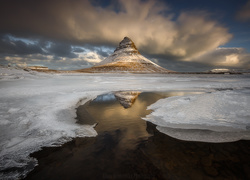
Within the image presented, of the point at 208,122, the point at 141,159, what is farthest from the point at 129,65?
the point at 141,159

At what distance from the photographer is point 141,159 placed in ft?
10.4

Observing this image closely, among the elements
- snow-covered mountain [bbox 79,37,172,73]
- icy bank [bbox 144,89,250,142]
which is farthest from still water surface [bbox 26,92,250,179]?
snow-covered mountain [bbox 79,37,172,73]

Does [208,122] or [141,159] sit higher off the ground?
[208,122]

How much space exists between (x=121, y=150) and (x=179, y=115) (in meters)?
3.27

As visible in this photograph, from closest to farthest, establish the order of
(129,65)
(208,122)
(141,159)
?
(141,159), (208,122), (129,65)

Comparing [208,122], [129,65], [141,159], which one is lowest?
[141,159]

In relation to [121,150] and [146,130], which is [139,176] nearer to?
[121,150]

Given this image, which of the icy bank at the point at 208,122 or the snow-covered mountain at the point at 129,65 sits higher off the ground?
the snow-covered mountain at the point at 129,65

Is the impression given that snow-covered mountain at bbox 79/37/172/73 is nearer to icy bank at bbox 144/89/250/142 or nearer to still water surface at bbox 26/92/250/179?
icy bank at bbox 144/89/250/142

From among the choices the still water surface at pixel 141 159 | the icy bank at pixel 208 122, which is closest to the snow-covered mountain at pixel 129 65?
the icy bank at pixel 208 122

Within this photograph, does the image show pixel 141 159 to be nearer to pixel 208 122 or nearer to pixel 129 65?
pixel 208 122

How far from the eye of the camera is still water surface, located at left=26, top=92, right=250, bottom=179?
2732 millimetres

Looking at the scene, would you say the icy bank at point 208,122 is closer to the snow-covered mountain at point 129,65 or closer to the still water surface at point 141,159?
the still water surface at point 141,159

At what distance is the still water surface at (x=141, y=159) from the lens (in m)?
2.73
